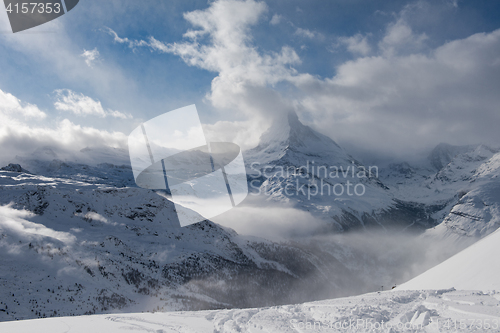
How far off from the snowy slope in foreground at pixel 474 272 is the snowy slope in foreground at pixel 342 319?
1834mm

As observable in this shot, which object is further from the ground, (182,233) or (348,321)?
(182,233)

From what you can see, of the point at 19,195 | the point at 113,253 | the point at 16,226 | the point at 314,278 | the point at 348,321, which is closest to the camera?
the point at 348,321

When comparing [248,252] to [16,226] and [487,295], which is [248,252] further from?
[487,295]

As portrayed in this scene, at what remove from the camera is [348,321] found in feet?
37.2

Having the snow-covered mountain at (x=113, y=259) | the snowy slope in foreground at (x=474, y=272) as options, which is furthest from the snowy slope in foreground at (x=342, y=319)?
the snow-covered mountain at (x=113, y=259)

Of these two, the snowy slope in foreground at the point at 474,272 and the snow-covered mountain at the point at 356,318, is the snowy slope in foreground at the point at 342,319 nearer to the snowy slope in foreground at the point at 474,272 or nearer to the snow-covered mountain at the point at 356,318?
the snow-covered mountain at the point at 356,318

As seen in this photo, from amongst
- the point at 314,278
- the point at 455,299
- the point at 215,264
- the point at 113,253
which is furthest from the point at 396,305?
the point at 314,278


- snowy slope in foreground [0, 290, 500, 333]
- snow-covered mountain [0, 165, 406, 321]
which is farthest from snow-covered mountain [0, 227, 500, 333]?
snow-covered mountain [0, 165, 406, 321]

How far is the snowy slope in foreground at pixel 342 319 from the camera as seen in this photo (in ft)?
33.5

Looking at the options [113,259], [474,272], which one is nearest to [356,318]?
[474,272]

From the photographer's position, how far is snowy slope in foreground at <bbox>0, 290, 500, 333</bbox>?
402 inches

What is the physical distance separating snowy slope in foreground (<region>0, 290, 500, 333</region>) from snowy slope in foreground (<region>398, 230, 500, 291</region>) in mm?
1834

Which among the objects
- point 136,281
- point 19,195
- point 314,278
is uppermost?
point 19,195

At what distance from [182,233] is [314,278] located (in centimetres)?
10683
